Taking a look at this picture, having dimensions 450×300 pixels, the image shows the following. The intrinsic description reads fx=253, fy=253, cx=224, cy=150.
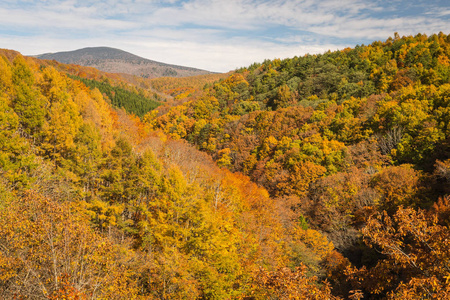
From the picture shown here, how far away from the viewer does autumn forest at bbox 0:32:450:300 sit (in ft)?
27.5

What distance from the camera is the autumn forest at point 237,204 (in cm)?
837

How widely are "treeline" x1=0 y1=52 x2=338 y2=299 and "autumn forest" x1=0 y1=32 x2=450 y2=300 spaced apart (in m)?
0.12

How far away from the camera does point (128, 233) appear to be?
27.3 m

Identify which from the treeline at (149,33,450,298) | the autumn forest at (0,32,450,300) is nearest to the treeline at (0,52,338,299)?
the autumn forest at (0,32,450,300)

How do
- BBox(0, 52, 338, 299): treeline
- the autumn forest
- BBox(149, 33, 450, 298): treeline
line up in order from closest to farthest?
1. BBox(149, 33, 450, 298): treeline
2. the autumn forest
3. BBox(0, 52, 338, 299): treeline

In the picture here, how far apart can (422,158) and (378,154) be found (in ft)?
19.9

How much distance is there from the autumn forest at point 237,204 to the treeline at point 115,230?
0.12m

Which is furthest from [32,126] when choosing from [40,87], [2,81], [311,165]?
[311,165]

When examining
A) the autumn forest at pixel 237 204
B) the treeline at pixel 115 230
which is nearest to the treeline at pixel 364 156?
the autumn forest at pixel 237 204

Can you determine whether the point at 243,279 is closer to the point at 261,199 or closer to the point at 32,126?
the point at 261,199

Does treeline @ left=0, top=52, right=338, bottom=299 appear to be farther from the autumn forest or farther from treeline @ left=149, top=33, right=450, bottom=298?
treeline @ left=149, top=33, right=450, bottom=298

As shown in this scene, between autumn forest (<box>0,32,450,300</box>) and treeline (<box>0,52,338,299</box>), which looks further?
treeline (<box>0,52,338,299</box>)

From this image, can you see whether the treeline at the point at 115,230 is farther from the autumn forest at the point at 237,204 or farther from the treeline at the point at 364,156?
the treeline at the point at 364,156

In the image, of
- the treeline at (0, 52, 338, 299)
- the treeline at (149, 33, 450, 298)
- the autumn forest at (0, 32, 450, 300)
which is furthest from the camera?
the treeline at (0, 52, 338, 299)
